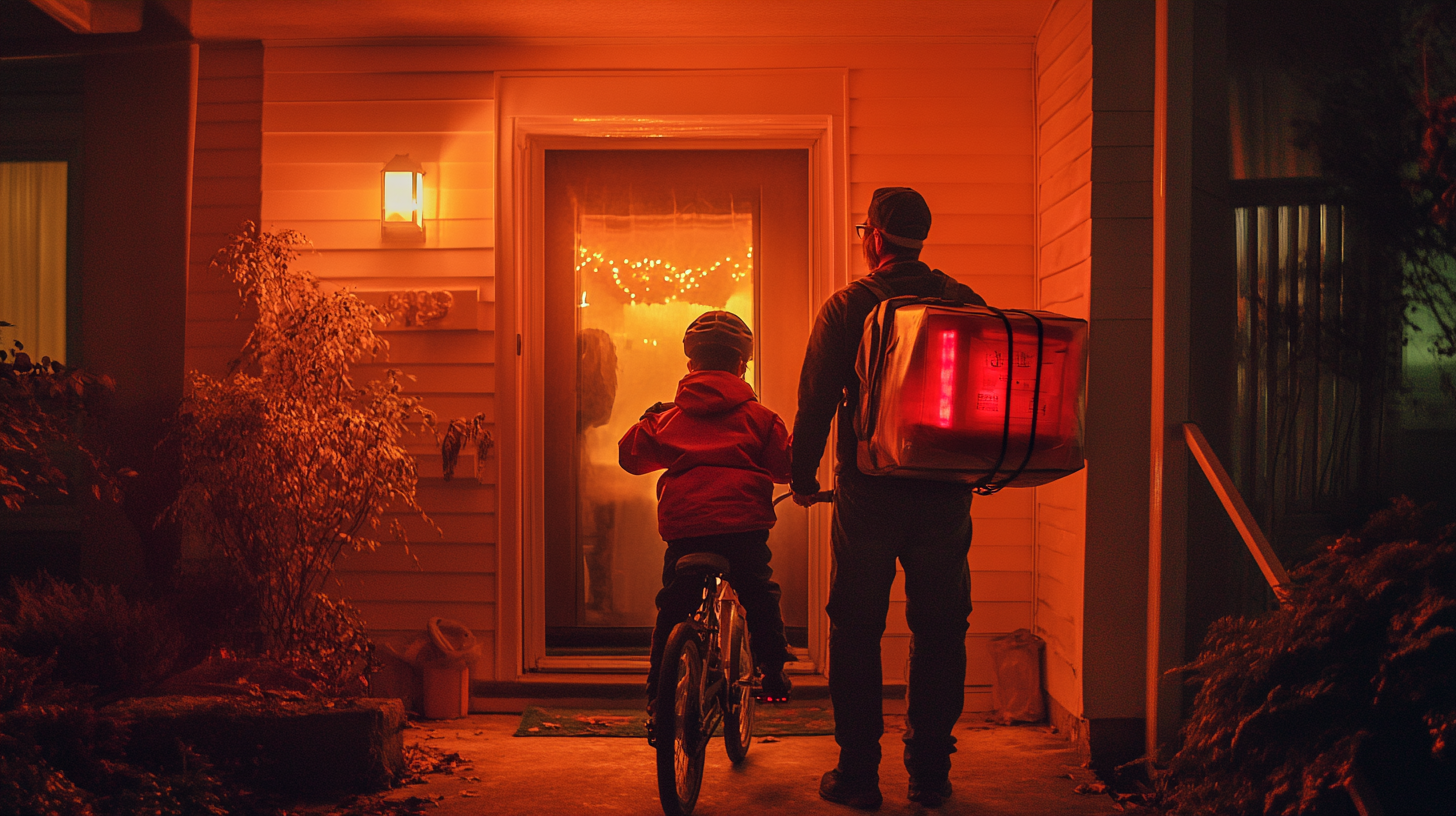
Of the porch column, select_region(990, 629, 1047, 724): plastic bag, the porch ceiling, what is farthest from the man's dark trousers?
the porch ceiling

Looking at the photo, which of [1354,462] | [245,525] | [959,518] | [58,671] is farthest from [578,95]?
[1354,462]

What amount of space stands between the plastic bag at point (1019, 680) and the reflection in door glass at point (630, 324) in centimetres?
159

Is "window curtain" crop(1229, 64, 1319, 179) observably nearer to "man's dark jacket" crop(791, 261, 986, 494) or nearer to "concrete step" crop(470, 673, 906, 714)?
"man's dark jacket" crop(791, 261, 986, 494)

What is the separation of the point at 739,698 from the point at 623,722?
0.98 meters

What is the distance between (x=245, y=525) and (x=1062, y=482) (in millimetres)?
3184

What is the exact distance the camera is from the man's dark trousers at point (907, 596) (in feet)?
10.4

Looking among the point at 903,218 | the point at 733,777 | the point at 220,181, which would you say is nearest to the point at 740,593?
the point at 733,777

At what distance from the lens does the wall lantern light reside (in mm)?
4531

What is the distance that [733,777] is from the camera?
3635mm

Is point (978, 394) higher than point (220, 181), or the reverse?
point (220, 181)

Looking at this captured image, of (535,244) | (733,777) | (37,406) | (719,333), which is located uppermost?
(535,244)

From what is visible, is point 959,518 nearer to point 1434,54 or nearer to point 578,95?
point 1434,54

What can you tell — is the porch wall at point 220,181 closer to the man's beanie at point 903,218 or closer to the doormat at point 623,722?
the doormat at point 623,722

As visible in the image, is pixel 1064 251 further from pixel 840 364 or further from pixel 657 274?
pixel 657 274
